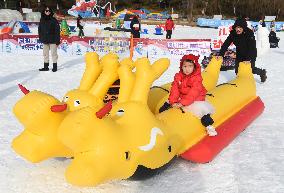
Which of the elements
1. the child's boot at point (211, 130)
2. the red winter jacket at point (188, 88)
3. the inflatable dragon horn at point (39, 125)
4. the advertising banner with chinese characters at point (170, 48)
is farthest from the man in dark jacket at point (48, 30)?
the inflatable dragon horn at point (39, 125)

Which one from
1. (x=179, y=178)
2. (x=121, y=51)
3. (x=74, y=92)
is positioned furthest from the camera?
(x=121, y=51)

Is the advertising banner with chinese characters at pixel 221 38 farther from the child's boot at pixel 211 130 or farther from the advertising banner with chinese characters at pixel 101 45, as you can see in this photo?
the child's boot at pixel 211 130

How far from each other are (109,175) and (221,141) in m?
1.79

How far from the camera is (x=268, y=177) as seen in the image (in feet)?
12.6

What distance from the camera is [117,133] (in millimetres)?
3186

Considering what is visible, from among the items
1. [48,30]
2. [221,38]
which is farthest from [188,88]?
[221,38]

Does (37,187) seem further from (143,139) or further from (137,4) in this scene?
(137,4)

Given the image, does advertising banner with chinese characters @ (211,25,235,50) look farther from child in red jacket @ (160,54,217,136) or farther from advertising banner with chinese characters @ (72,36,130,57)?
child in red jacket @ (160,54,217,136)

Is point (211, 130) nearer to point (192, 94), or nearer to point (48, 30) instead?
point (192, 94)

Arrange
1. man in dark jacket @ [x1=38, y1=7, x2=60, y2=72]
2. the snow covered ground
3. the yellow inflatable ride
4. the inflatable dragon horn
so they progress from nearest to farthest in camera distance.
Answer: the yellow inflatable ride, the inflatable dragon horn, the snow covered ground, man in dark jacket @ [x1=38, y1=7, x2=60, y2=72]

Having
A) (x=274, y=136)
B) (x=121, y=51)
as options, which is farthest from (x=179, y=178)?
(x=121, y=51)

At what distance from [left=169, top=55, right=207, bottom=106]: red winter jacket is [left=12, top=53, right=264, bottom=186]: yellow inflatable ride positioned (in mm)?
203

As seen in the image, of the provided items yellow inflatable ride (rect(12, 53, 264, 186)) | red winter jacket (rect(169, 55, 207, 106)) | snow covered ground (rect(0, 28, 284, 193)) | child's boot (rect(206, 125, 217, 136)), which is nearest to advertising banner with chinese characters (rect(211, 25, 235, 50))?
snow covered ground (rect(0, 28, 284, 193))

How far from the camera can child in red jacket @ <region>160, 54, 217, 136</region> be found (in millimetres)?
4387
